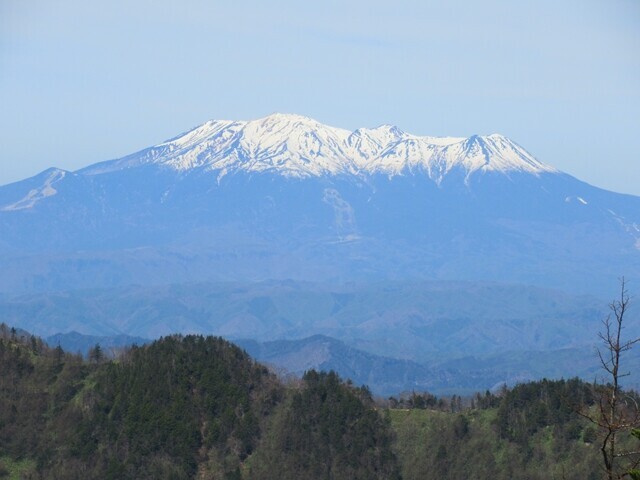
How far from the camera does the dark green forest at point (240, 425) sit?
106812 mm

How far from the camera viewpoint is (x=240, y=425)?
115625 millimetres

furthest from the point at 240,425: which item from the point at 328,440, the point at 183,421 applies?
the point at 328,440

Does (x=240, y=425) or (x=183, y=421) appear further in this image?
(x=183, y=421)

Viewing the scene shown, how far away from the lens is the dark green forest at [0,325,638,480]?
106812mm

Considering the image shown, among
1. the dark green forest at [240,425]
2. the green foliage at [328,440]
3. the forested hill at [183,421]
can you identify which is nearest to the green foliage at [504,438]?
the dark green forest at [240,425]

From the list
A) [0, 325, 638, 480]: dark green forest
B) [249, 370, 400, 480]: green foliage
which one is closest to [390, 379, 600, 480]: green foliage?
[0, 325, 638, 480]: dark green forest

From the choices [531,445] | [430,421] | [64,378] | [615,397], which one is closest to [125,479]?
[64,378]

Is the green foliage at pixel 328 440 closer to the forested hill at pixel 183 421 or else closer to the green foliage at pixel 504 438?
the forested hill at pixel 183 421

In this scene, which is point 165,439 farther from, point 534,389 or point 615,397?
point 615,397

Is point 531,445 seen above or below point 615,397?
below

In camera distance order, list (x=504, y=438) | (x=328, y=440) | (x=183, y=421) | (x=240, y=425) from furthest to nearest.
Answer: (x=183, y=421)
(x=240, y=425)
(x=328, y=440)
(x=504, y=438)

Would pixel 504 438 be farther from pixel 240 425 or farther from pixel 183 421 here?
pixel 183 421

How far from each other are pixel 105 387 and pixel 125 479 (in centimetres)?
1052

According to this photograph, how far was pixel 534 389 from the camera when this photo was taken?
4301 inches
